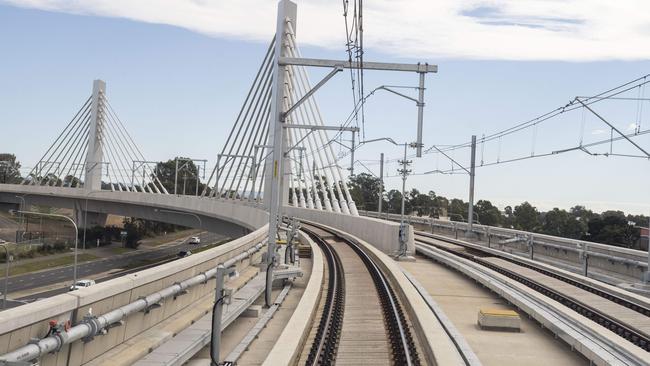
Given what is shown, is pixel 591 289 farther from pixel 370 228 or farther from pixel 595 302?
pixel 370 228

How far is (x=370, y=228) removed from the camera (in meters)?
37.0

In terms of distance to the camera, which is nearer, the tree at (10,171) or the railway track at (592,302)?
the railway track at (592,302)

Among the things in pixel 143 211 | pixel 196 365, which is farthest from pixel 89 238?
pixel 196 365

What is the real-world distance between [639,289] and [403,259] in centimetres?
1076

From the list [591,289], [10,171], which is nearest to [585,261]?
[591,289]

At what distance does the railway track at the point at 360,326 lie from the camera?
1073cm

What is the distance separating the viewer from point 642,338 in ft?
39.5

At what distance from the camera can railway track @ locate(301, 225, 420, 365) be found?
35.2 ft

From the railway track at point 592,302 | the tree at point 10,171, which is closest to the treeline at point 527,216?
the railway track at point 592,302

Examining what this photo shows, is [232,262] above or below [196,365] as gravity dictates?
above

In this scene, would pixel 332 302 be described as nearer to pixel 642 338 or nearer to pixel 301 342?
pixel 301 342

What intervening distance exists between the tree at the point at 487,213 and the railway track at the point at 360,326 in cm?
8246

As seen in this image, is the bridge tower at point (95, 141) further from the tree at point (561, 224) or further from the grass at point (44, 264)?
the tree at point (561, 224)

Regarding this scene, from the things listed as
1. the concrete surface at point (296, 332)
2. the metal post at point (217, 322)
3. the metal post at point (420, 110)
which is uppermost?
the metal post at point (420, 110)
